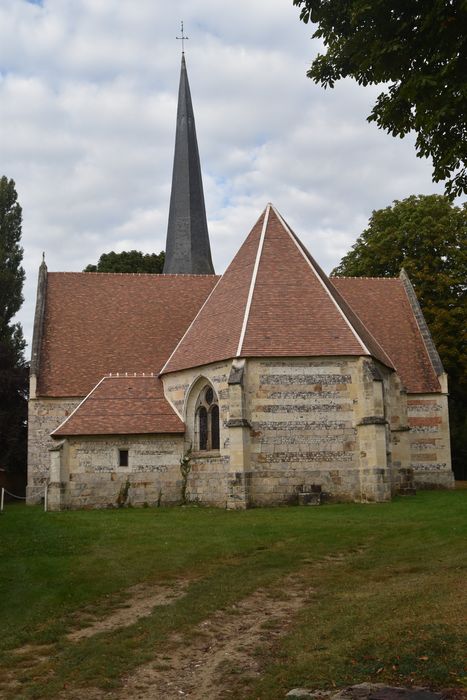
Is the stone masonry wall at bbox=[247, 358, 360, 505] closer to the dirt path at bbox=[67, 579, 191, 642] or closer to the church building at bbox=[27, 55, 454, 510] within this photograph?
the church building at bbox=[27, 55, 454, 510]

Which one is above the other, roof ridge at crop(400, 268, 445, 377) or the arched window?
roof ridge at crop(400, 268, 445, 377)

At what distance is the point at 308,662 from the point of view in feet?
21.7

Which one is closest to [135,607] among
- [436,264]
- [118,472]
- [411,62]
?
[411,62]

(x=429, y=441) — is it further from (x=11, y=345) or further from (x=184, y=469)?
(x=11, y=345)

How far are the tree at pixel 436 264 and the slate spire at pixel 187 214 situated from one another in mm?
9217

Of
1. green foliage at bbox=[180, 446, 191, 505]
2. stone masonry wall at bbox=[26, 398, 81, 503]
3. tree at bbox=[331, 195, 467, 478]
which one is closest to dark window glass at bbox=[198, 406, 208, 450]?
green foliage at bbox=[180, 446, 191, 505]

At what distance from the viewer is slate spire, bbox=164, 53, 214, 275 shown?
112ft

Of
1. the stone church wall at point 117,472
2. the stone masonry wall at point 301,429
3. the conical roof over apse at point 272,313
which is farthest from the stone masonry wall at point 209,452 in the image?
the stone masonry wall at point 301,429

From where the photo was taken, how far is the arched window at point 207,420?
21844 millimetres

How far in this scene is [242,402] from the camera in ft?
66.4

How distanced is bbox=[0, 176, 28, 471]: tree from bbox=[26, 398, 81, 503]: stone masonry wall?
4.36 m

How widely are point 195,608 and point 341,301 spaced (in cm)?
1637

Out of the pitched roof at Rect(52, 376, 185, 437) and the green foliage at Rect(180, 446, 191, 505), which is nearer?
the green foliage at Rect(180, 446, 191, 505)

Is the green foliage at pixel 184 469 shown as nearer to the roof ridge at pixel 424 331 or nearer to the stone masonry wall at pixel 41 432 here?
the stone masonry wall at pixel 41 432
